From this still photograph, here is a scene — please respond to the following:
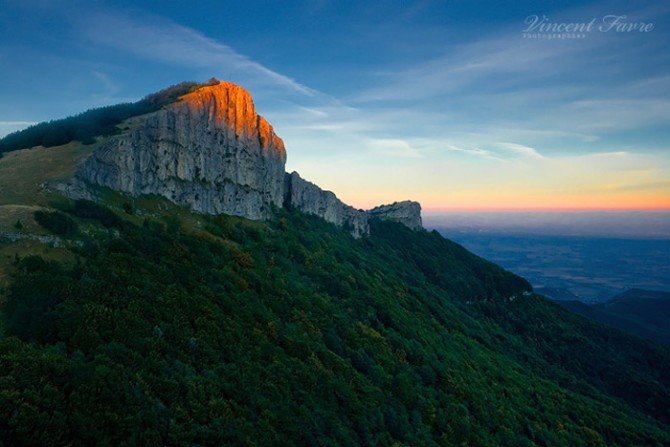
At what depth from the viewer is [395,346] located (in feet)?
177

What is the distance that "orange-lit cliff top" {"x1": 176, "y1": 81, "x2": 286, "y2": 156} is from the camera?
221 feet

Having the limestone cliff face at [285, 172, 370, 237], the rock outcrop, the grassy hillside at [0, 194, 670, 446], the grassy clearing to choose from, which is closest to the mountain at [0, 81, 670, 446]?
the grassy hillside at [0, 194, 670, 446]

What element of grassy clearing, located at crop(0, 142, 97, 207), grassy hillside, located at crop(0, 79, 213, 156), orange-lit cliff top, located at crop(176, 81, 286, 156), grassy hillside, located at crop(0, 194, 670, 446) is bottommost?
grassy hillside, located at crop(0, 194, 670, 446)

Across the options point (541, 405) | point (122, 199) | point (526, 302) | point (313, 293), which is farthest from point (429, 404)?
point (526, 302)

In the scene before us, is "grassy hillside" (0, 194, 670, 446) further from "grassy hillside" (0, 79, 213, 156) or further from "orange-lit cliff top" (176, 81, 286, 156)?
"orange-lit cliff top" (176, 81, 286, 156)

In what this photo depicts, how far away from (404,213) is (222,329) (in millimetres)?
141277

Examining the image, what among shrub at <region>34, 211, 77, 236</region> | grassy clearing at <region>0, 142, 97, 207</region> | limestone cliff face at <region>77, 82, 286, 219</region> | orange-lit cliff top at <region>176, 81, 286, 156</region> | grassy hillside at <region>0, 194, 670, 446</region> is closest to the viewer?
grassy hillside at <region>0, 194, 670, 446</region>

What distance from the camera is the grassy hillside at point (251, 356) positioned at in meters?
19.8

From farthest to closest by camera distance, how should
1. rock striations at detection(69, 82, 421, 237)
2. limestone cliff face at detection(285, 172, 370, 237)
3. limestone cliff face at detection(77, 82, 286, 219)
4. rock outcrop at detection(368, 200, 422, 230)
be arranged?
rock outcrop at detection(368, 200, 422, 230) < limestone cliff face at detection(285, 172, 370, 237) < limestone cliff face at detection(77, 82, 286, 219) < rock striations at detection(69, 82, 421, 237)

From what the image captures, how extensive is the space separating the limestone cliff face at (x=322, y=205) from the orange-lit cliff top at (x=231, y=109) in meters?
16.9

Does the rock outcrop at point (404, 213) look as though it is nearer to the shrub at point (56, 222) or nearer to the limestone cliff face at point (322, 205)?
the limestone cliff face at point (322, 205)

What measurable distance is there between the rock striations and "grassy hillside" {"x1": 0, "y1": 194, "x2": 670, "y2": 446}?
4.10 meters

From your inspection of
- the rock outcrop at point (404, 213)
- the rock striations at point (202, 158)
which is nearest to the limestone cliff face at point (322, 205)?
the rock striations at point (202, 158)

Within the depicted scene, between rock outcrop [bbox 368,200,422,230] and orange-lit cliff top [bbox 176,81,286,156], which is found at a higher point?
orange-lit cliff top [bbox 176,81,286,156]
